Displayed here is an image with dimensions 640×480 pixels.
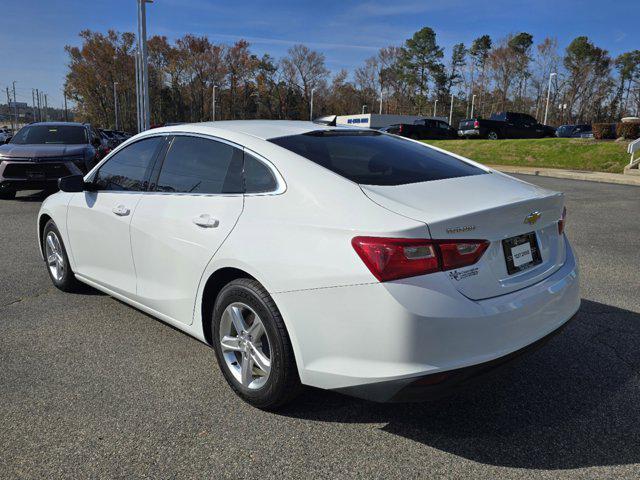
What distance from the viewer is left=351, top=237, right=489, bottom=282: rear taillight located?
2367 millimetres

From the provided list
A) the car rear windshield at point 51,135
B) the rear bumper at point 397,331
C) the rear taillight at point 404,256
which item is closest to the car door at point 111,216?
the rear bumper at point 397,331

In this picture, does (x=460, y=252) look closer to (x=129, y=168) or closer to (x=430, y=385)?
(x=430, y=385)

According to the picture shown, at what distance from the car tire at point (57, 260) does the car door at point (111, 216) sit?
1.03 ft

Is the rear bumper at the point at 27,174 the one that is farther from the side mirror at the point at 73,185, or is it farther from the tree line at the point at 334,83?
the tree line at the point at 334,83

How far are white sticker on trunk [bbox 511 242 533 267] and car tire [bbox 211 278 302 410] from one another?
1210 millimetres

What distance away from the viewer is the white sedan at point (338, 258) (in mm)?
2396

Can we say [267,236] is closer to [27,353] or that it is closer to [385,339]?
[385,339]

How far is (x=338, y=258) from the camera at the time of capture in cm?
248

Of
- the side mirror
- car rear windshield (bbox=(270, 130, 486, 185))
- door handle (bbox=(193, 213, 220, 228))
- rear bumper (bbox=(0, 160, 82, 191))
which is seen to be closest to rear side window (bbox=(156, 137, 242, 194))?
door handle (bbox=(193, 213, 220, 228))

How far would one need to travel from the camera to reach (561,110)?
259 feet

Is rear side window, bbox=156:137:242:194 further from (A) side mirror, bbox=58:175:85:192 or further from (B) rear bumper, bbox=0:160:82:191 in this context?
(B) rear bumper, bbox=0:160:82:191

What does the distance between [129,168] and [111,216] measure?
400 millimetres

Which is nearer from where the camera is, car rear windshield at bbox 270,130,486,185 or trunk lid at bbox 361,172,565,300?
trunk lid at bbox 361,172,565,300

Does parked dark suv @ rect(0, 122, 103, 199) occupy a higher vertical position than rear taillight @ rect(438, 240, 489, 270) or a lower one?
lower
